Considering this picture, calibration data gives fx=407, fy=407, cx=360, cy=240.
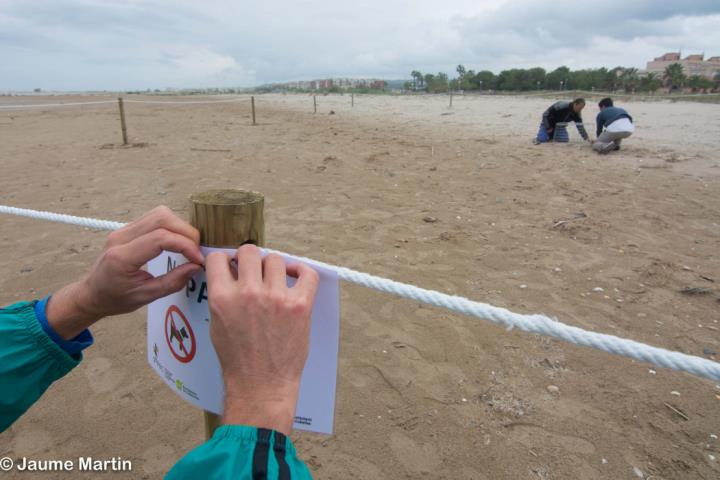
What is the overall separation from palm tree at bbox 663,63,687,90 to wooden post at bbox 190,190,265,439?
201 ft

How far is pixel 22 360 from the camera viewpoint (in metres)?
0.98

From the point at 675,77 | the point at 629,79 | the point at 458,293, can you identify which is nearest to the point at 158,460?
the point at 458,293

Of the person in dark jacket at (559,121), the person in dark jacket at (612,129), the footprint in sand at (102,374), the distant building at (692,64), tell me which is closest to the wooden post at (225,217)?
the footprint in sand at (102,374)

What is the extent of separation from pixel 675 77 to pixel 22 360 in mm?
66166

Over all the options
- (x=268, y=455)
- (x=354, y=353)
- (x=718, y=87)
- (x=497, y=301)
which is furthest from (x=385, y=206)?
(x=718, y=87)

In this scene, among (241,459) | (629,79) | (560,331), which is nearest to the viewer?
(241,459)

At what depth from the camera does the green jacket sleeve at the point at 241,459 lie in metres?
0.58

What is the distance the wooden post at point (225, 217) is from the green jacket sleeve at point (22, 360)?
0.46 m

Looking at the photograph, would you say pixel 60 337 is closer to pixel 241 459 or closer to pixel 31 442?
pixel 241 459

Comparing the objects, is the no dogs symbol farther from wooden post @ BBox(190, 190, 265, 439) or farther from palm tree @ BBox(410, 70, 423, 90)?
palm tree @ BBox(410, 70, 423, 90)

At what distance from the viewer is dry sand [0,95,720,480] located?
1.97 meters

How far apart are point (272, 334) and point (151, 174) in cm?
725

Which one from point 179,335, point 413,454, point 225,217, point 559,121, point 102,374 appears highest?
point 559,121

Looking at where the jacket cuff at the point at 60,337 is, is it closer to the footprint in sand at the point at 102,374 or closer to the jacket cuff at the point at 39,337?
the jacket cuff at the point at 39,337
